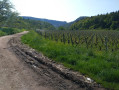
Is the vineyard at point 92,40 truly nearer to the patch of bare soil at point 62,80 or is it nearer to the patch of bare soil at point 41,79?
the patch of bare soil at point 62,80

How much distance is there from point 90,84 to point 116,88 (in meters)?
0.77

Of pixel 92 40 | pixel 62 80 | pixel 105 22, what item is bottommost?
pixel 62 80

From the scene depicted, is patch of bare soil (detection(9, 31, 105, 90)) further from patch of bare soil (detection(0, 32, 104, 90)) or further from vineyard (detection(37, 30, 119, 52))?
vineyard (detection(37, 30, 119, 52))

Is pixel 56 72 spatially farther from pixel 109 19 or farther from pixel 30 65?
pixel 109 19

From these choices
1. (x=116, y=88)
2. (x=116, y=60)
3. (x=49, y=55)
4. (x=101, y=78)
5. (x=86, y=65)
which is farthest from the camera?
(x=49, y=55)

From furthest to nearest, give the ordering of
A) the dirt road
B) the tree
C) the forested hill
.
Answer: the forested hill < the tree < the dirt road

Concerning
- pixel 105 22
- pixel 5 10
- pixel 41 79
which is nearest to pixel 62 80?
pixel 41 79

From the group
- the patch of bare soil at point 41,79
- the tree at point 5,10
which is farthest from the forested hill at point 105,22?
the patch of bare soil at point 41,79

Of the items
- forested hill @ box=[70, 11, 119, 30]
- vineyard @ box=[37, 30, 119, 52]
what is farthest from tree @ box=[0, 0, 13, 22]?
forested hill @ box=[70, 11, 119, 30]

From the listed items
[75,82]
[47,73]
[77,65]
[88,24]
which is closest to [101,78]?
[75,82]

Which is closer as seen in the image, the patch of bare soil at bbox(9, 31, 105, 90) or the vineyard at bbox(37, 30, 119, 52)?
the patch of bare soil at bbox(9, 31, 105, 90)

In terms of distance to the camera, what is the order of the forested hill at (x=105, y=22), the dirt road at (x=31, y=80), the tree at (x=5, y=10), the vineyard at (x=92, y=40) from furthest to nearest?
the forested hill at (x=105, y=22)
the tree at (x=5, y=10)
the vineyard at (x=92, y=40)
the dirt road at (x=31, y=80)

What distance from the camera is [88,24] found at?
9556 cm

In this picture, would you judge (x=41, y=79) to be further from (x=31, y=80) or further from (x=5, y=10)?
(x=5, y=10)
